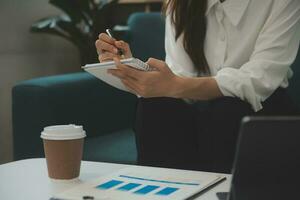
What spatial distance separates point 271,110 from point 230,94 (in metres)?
0.13

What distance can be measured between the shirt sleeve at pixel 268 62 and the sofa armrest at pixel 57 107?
610mm

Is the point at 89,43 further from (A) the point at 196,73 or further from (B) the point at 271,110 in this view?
(B) the point at 271,110

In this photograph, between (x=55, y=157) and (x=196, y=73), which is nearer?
(x=55, y=157)

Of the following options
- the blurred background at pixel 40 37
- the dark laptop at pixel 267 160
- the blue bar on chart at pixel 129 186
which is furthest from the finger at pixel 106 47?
the blurred background at pixel 40 37

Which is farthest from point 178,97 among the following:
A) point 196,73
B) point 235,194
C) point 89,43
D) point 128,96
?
point 89,43

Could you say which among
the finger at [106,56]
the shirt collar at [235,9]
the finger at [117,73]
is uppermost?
the shirt collar at [235,9]

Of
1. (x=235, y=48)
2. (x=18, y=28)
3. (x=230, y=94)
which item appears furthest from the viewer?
(x=18, y=28)

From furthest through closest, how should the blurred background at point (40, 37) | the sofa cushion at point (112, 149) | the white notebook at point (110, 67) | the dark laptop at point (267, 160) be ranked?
the blurred background at point (40, 37)
the sofa cushion at point (112, 149)
the white notebook at point (110, 67)
the dark laptop at point (267, 160)

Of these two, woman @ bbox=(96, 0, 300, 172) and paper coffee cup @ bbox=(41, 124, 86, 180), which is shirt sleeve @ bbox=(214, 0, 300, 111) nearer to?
woman @ bbox=(96, 0, 300, 172)

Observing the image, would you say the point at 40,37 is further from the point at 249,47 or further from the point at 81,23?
the point at 249,47

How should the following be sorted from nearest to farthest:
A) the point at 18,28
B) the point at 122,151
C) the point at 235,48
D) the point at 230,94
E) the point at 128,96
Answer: the point at 230,94 → the point at 235,48 → the point at 122,151 → the point at 128,96 → the point at 18,28

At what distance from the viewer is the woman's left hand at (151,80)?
1187mm

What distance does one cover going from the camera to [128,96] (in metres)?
2.08

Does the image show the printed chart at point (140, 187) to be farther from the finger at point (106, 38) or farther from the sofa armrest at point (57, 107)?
the sofa armrest at point (57, 107)
